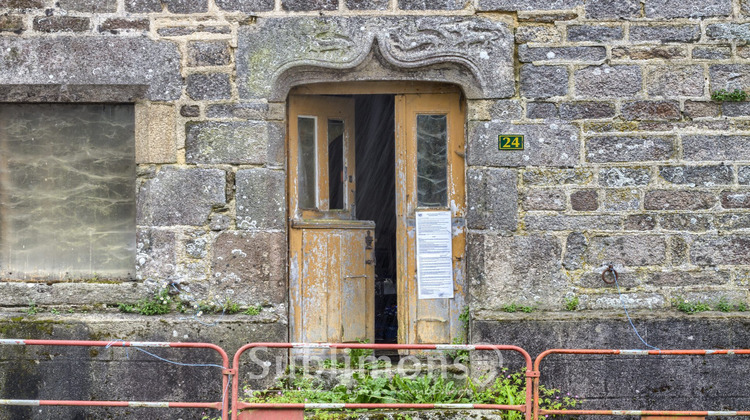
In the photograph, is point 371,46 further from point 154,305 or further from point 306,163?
point 154,305

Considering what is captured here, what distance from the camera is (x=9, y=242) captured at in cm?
582

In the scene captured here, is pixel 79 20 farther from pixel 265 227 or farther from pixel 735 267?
pixel 735 267

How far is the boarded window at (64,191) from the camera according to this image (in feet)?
19.1

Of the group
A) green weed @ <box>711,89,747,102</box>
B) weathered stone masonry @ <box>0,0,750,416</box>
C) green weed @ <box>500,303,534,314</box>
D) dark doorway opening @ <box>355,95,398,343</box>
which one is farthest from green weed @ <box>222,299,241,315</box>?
green weed @ <box>711,89,747,102</box>

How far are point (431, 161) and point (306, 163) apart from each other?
0.98 meters

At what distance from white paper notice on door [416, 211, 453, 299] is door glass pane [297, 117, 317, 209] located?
0.89 meters

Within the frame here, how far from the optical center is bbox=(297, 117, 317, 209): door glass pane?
6.08 m

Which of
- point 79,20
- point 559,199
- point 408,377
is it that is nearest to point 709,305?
point 559,199

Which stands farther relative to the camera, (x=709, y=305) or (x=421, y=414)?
(x=709, y=305)

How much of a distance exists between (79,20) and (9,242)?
1727 mm

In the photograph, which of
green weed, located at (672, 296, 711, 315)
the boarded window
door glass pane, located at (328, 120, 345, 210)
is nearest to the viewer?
green weed, located at (672, 296, 711, 315)

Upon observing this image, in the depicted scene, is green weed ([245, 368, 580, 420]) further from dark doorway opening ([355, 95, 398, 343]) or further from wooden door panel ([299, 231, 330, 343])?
dark doorway opening ([355, 95, 398, 343])

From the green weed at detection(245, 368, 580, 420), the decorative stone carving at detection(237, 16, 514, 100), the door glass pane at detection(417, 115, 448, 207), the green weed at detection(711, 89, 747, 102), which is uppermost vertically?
the decorative stone carving at detection(237, 16, 514, 100)

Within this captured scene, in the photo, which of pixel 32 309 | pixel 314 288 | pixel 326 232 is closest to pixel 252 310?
pixel 314 288
